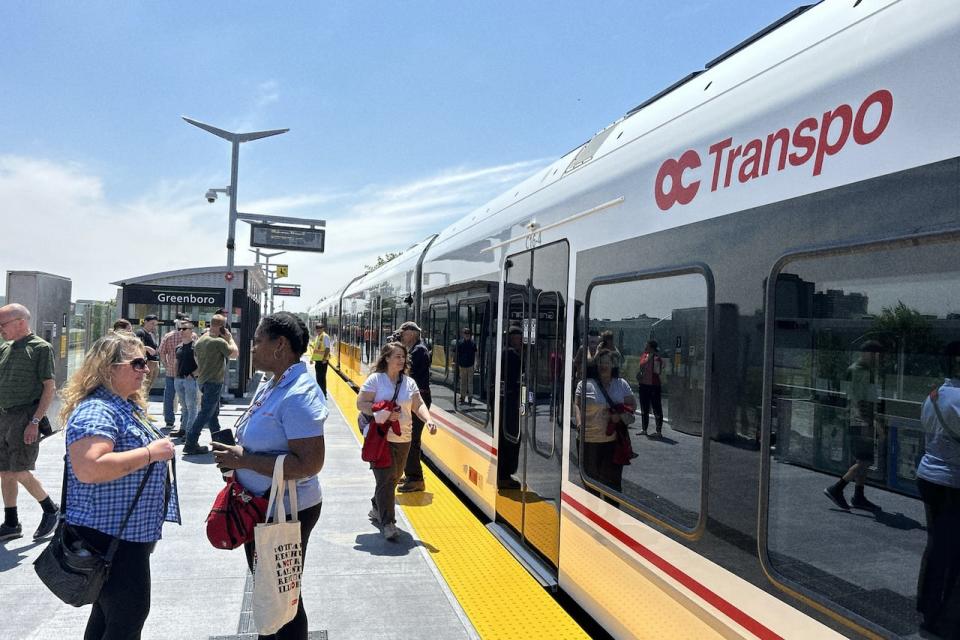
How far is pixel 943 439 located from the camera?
1791mm

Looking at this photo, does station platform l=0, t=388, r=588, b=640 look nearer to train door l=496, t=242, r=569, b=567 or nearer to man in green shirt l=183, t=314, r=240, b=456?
train door l=496, t=242, r=569, b=567

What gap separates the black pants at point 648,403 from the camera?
3.08 meters


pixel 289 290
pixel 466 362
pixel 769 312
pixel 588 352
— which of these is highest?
pixel 289 290

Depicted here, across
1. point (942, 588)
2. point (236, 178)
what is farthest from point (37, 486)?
point (236, 178)

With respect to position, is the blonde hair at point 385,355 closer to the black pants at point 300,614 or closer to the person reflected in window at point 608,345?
the person reflected in window at point 608,345

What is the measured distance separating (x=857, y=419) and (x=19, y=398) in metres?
5.36

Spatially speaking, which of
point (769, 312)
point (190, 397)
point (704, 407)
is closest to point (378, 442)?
point (704, 407)

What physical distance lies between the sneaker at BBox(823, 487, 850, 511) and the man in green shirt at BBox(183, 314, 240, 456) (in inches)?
309

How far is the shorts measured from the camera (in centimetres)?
504

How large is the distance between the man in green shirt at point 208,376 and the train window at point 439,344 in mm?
2652

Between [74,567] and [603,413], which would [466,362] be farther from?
[74,567]

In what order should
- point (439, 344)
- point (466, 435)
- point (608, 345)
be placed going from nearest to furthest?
point (608, 345) < point (466, 435) < point (439, 344)

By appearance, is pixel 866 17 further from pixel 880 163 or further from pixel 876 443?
pixel 876 443

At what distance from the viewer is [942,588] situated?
5.82 feet
